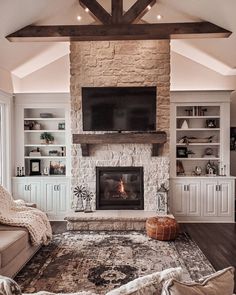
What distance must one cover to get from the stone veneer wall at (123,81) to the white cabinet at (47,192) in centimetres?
49

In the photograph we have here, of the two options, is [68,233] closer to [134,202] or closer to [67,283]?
[134,202]

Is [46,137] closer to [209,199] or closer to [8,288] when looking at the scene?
[209,199]

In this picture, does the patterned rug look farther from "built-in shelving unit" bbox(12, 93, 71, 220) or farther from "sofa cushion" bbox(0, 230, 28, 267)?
"built-in shelving unit" bbox(12, 93, 71, 220)

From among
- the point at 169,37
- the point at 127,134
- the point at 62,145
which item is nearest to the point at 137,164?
the point at 127,134

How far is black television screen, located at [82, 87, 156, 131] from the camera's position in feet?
20.7

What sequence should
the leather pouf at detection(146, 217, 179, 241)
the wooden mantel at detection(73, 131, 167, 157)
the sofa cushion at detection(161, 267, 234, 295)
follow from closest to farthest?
the sofa cushion at detection(161, 267, 234, 295) → the leather pouf at detection(146, 217, 179, 241) → the wooden mantel at detection(73, 131, 167, 157)

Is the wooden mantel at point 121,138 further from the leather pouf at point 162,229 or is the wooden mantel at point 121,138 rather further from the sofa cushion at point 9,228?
the sofa cushion at point 9,228

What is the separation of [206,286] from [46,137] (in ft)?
20.6

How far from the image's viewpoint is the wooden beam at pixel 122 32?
535 centimetres

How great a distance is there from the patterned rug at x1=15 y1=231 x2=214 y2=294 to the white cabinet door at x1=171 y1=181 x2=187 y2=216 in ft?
3.71

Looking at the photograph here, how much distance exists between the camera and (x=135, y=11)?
17.6ft

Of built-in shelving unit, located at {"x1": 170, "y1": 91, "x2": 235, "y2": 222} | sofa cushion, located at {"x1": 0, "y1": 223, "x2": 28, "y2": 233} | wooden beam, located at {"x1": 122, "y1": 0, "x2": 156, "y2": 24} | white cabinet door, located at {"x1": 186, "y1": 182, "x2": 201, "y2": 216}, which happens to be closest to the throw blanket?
sofa cushion, located at {"x1": 0, "y1": 223, "x2": 28, "y2": 233}

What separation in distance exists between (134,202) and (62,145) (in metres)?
1.91

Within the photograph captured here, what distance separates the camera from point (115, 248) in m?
4.94
